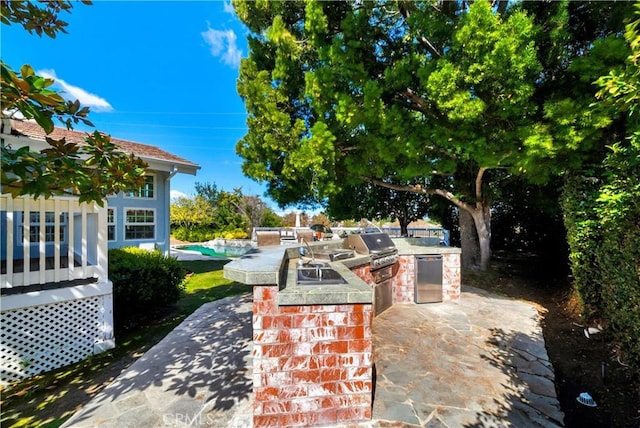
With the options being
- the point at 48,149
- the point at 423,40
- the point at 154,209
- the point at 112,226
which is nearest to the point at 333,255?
the point at 48,149

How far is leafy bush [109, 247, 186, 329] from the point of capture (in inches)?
197

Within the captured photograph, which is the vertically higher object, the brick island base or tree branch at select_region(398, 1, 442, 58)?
tree branch at select_region(398, 1, 442, 58)

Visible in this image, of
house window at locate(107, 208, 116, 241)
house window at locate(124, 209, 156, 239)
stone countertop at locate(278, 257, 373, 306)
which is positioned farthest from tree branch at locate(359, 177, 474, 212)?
house window at locate(107, 208, 116, 241)

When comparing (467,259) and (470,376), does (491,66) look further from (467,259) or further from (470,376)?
(467,259)

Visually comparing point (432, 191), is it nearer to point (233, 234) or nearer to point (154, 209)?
point (154, 209)

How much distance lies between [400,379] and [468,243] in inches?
294

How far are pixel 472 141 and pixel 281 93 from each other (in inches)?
198

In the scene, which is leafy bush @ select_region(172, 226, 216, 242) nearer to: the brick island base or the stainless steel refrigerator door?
the stainless steel refrigerator door

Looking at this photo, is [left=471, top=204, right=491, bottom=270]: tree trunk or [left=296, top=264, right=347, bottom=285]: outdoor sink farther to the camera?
[left=471, top=204, right=491, bottom=270]: tree trunk

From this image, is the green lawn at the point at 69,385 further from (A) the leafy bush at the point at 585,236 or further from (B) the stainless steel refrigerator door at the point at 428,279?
(A) the leafy bush at the point at 585,236

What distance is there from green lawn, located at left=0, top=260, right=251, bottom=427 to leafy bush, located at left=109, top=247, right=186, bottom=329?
18.3 inches

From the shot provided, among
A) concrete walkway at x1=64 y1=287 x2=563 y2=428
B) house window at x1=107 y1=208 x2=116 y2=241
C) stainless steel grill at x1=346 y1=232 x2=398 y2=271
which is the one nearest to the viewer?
concrete walkway at x1=64 y1=287 x2=563 y2=428

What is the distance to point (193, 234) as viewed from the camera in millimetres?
23641

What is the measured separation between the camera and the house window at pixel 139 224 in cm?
1069
